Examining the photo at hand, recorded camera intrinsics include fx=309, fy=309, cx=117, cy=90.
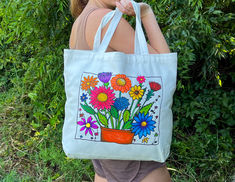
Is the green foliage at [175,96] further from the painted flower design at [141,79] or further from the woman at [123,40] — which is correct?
the painted flower design at [141,79]

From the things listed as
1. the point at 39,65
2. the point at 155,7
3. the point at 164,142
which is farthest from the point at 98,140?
the point at 39,65

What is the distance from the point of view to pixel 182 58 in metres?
2.22

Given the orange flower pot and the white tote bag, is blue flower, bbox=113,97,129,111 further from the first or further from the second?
the orange flower pot

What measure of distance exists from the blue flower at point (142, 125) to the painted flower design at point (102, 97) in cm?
13

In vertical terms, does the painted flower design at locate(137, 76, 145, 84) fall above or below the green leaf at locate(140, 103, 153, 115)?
above

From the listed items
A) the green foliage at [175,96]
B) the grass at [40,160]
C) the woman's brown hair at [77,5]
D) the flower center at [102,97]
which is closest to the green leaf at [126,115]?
the flower center at [102,97]

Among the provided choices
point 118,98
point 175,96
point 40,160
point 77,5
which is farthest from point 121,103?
point 40,160

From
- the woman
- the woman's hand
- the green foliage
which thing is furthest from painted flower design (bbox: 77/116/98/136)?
the green foliage

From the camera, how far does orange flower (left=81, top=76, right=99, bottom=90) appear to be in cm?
136

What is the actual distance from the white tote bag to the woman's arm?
0.03 metres

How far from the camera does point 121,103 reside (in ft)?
4.40

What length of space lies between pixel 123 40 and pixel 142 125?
0.39m

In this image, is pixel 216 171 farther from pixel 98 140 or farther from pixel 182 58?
pixel 98 140

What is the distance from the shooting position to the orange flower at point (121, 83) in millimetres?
1342
